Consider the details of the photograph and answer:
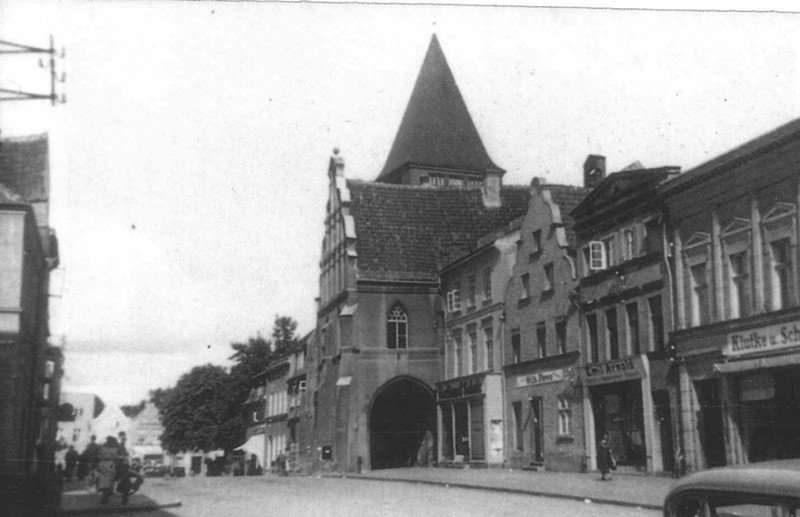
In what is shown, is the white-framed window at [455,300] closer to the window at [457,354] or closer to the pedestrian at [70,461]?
the window at [457,354]

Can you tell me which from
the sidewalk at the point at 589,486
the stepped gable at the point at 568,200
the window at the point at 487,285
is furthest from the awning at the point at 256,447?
the sidewalk at the point at 589,486

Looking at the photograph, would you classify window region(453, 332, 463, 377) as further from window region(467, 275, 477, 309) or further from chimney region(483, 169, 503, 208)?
chimney region(483, 169, 503, 208)

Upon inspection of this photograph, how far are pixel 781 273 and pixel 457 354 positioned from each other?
23.6 metres

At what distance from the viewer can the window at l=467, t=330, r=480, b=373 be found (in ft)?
144

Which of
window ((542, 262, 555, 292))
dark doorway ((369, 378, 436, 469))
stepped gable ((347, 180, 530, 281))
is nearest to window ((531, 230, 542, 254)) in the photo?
window ((542, 262, 555, 292))

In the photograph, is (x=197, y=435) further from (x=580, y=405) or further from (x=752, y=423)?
(x=752, y=423)

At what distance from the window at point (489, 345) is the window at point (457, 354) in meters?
3.44

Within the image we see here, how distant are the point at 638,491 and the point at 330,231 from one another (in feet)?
111

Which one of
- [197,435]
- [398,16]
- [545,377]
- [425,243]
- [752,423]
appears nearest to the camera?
[398,16]

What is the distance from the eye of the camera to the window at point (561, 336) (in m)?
36.0

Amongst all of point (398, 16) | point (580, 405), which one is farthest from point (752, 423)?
point (398, 16)

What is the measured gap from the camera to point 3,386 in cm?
2289

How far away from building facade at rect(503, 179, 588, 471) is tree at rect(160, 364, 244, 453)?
1371cm

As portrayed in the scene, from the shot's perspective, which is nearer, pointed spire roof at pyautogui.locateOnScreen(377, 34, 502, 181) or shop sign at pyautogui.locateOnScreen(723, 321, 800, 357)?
shop sign at pyautogui.locateOnScreen(723, 321, 800, 357)
